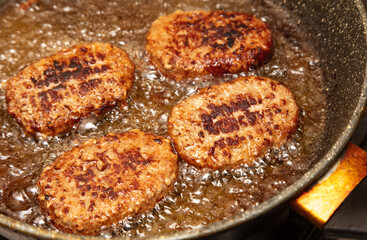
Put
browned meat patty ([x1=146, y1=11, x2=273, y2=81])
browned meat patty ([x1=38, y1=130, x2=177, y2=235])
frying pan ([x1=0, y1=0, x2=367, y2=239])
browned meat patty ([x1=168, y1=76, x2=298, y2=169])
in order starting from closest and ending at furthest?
frying pan ([x1=0, y1=0, x2=367, y2=239])
browned meat patty ([x1=38, y1=130, x2=177, y2=235])
browned meat patty ([x1=168, y1=76, x2=298, y2=169])
browned meat patty ([x1=146, y1=11, x2=273, y2=81])

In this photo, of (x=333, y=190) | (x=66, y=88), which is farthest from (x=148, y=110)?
(x=333, y=190)

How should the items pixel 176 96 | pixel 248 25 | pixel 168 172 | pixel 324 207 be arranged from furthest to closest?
pixel 248 25
pixel 176 96
pixel 168 172
pixel 324 207

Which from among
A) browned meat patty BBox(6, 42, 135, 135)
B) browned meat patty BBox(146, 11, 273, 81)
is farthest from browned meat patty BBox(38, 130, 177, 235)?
browned meat patty BBox(146, 11, 273, 81)

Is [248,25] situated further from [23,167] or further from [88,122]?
[23,167]

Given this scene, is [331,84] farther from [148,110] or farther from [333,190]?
[148,110]

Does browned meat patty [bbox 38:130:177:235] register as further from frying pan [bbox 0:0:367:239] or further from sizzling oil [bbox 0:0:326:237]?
frying pan [bbox 0:0:367:239]

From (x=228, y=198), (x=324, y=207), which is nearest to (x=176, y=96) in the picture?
(x=228, y=198)
